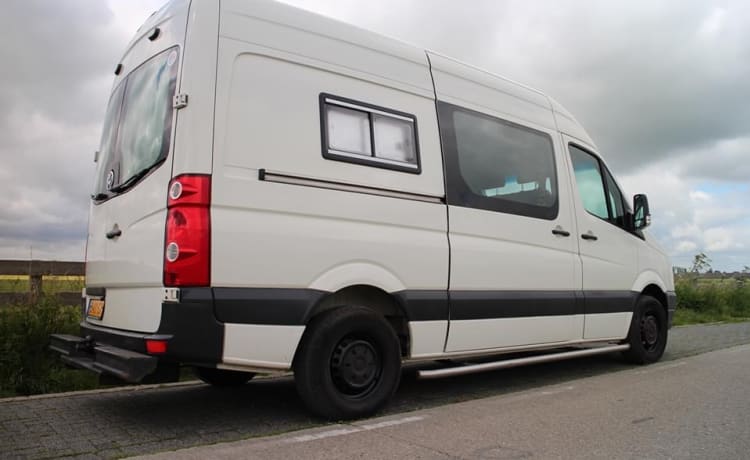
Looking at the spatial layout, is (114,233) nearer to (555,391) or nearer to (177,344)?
(177,344)

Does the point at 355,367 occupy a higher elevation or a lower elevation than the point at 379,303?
lower

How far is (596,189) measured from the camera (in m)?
6.51

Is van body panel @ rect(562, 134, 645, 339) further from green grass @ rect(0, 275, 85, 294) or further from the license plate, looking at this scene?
green grass @ rect(0, 275, 85, 294)

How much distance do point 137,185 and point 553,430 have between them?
3102 mm

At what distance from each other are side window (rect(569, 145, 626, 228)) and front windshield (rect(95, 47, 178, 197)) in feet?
13.1

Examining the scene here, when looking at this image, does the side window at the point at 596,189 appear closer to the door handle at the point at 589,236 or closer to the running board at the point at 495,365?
the door handle at the point at 589,236

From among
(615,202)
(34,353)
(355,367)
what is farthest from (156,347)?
(615,202)

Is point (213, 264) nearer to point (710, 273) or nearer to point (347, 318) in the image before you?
point (347, 318)

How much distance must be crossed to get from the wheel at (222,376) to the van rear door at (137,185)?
101 cm

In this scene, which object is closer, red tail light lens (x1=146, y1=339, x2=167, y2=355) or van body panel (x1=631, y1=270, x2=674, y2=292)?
red tail light lens (x1=146, y1=339, x2=167, y2=355)

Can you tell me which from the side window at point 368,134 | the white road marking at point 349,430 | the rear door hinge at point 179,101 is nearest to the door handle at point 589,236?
the side window at point 368,134

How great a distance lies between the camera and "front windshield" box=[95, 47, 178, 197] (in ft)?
12.9

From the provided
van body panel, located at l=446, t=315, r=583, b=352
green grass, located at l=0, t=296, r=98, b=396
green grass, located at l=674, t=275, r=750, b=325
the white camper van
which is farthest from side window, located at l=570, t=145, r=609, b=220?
green grass, located at l=674, t=275, r=750, b=325

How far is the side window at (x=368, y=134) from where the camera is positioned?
4215 millimetres
